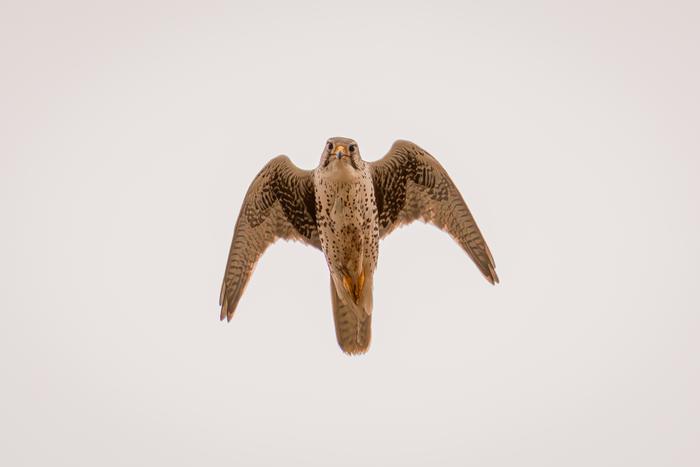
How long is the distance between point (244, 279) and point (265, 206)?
786mm

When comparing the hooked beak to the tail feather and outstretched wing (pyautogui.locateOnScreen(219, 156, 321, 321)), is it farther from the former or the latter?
the tail feather

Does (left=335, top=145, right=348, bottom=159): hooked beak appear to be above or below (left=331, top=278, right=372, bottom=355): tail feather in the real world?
above

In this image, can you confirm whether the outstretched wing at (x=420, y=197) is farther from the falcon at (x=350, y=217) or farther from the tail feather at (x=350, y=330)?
the tail feather at (x=350, y=330)

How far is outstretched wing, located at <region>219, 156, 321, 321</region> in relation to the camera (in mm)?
8008

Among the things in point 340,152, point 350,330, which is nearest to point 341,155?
point 340,152

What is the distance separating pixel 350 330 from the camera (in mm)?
8312

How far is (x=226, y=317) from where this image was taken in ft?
24.9

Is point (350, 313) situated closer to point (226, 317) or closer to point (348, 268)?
point (348, 268)

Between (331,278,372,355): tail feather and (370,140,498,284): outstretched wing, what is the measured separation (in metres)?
0.85

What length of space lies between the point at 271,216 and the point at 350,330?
4.56ft

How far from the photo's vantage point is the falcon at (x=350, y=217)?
766 cm

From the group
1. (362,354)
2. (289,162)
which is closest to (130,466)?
(362,354)

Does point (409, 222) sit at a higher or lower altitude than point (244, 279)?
higher

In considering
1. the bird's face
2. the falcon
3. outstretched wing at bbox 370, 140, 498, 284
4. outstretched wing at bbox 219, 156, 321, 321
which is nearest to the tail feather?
the falcon
